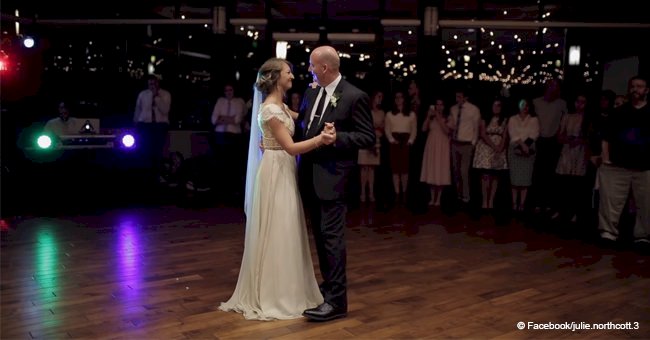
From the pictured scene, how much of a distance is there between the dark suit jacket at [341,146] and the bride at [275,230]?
20 centimetres

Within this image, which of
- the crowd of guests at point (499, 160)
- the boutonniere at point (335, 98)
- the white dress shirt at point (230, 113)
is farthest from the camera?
the white dress shirt at point (230, 113)

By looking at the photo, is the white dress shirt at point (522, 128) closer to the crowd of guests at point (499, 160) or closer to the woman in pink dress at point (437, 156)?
the crowd of guests at point (499, 160)

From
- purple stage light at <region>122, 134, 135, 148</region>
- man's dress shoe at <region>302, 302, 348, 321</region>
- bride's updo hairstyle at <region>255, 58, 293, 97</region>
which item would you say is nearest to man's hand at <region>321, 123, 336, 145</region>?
bride's updo hairstyle at <region>255, 58, 293, 97</region>

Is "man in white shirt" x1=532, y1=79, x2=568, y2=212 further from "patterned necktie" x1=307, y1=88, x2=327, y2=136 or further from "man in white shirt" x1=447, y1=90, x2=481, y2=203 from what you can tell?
"patterned necktie" x1=307, y1=88, x2=327, y2=136

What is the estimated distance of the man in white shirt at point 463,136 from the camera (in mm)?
7641

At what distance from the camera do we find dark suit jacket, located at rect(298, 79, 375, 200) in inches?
127

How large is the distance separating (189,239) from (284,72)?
105 inches

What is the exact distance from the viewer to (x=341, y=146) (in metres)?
3.18

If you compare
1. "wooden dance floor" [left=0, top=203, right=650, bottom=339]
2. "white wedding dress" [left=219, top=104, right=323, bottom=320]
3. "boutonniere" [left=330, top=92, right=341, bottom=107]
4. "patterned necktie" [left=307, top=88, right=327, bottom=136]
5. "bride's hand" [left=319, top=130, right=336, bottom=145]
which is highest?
"boutonniere" [left=330, top=92, right=341, bottom=107]

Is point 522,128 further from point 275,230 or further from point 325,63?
point 275,230

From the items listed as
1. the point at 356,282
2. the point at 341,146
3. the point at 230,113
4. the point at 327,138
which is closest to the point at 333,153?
the point at 341,146

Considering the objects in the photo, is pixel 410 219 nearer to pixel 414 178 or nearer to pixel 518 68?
pixel 414 178

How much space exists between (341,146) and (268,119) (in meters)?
0.43

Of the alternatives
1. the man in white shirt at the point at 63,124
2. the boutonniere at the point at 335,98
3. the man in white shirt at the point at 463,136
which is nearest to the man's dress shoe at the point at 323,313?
the boutonniere at the point at 335,98
